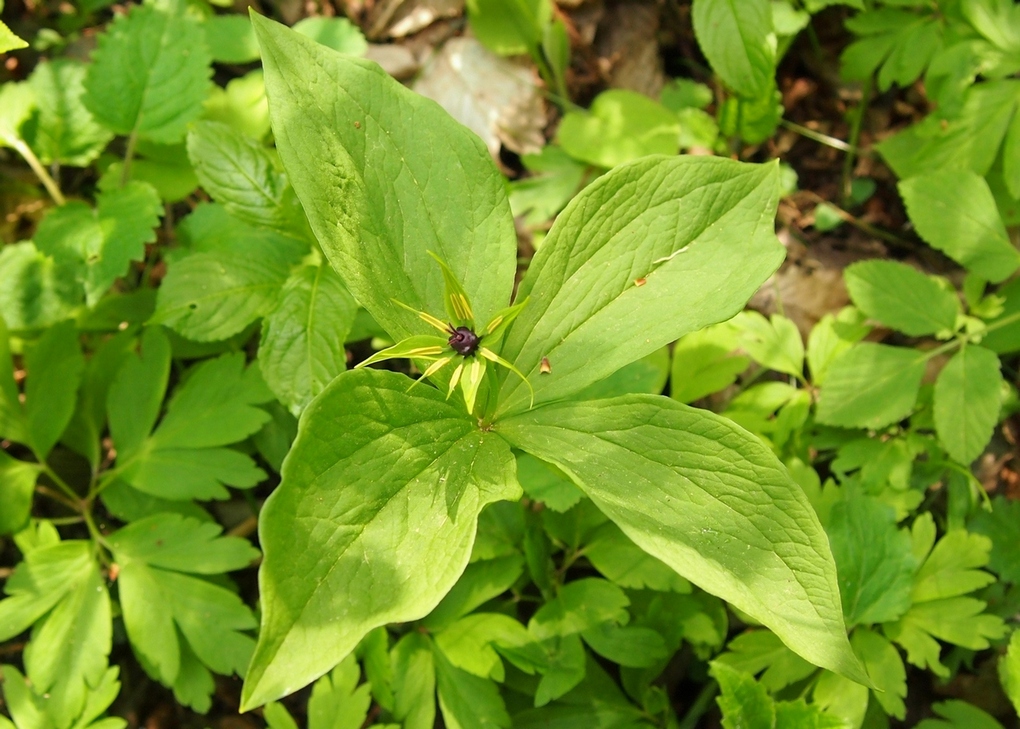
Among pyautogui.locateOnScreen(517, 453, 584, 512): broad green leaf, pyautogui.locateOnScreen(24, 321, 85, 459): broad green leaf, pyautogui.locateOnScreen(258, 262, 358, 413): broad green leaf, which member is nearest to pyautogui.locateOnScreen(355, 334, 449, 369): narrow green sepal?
pyautogui.locateOnScreen(258, 262, 358, 413): broad green leaf

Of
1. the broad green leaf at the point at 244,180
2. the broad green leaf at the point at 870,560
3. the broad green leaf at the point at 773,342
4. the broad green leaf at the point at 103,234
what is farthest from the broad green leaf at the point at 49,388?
the broad green leaf at the point at 870,560

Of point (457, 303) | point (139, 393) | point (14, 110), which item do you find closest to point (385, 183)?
point (457, 303)

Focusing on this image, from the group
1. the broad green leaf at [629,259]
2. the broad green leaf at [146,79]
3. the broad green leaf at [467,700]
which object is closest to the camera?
the broad green leaf at [629,259]

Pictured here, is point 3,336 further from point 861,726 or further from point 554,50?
point 861,726

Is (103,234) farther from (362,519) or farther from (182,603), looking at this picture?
(362,519)

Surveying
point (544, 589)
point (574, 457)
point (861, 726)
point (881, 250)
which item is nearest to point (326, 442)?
point (574, 457)

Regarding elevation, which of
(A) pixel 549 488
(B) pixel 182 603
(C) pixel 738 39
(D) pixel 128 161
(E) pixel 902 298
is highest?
(C) pixel 738 39

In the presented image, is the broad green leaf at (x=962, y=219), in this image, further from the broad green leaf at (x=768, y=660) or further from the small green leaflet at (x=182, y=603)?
the small green leaflet at (x=182, y=603)
